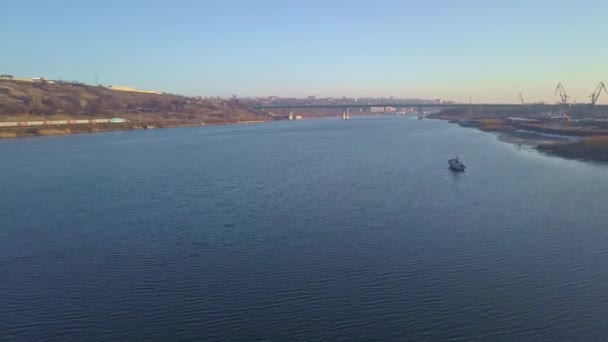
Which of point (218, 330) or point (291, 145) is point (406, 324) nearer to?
point (218, 330)

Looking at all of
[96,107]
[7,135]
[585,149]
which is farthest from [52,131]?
[585,149]

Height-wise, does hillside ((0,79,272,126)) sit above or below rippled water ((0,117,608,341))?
above

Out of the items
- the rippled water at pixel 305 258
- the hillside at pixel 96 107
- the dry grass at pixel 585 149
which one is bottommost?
the rippled water at pixel 305 258

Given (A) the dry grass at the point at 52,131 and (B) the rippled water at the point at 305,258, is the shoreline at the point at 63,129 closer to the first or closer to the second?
(A) the dry grass at the point at 52,131

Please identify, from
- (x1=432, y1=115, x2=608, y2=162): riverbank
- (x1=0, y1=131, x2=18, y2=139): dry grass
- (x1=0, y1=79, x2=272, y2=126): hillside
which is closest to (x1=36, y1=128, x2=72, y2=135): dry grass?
(x1=0, y1=131, x2=18, y2=139): dry grass

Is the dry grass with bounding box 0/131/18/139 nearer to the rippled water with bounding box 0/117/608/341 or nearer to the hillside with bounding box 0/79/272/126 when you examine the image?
the hillside with bounding box 0/79/272/126

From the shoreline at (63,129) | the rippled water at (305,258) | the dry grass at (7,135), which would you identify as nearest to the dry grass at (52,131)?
the shoreline at (63,129)

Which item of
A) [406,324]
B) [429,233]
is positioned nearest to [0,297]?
[406,324]
